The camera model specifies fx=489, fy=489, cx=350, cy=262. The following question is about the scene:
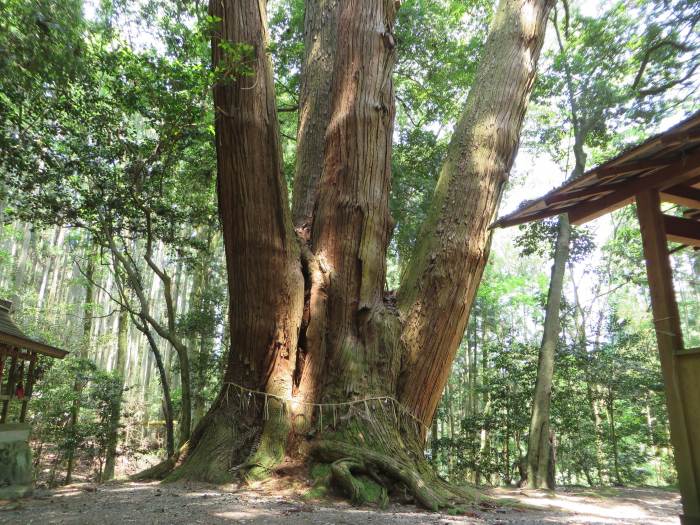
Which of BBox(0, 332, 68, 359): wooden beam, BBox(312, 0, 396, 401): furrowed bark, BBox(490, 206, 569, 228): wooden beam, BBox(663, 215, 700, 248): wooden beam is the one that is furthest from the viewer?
BBox(0, 332, 68, 359): wooden beam

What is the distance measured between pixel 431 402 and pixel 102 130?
5.81m

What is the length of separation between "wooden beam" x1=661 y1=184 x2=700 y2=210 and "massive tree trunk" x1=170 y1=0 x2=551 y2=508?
1375 millimetres

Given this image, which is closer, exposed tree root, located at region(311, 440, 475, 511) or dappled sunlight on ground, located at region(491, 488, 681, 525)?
exposed tree root, located at region(311, 440, 475, 511)

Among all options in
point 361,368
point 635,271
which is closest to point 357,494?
point 361,368

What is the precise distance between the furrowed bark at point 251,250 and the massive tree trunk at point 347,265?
11 mm

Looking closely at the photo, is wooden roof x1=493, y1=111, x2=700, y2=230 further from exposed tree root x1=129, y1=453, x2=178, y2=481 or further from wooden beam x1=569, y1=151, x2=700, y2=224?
exposed tree root x1=129, y1=453, x2=178, y2=481

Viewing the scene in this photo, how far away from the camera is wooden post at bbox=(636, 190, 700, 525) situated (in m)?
2.89

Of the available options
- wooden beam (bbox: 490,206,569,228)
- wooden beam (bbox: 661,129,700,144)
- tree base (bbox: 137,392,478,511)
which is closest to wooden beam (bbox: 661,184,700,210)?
wooden beam (bbox: 490,206,569,228)

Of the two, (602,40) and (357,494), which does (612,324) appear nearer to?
(602,40)

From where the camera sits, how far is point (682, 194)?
12.1 feet

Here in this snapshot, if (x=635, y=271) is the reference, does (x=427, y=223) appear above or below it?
below

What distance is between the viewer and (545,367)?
28.5 feet

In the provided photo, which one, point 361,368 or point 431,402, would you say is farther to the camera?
point 431,402

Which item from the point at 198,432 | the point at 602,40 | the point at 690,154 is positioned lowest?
the point at 198,432
